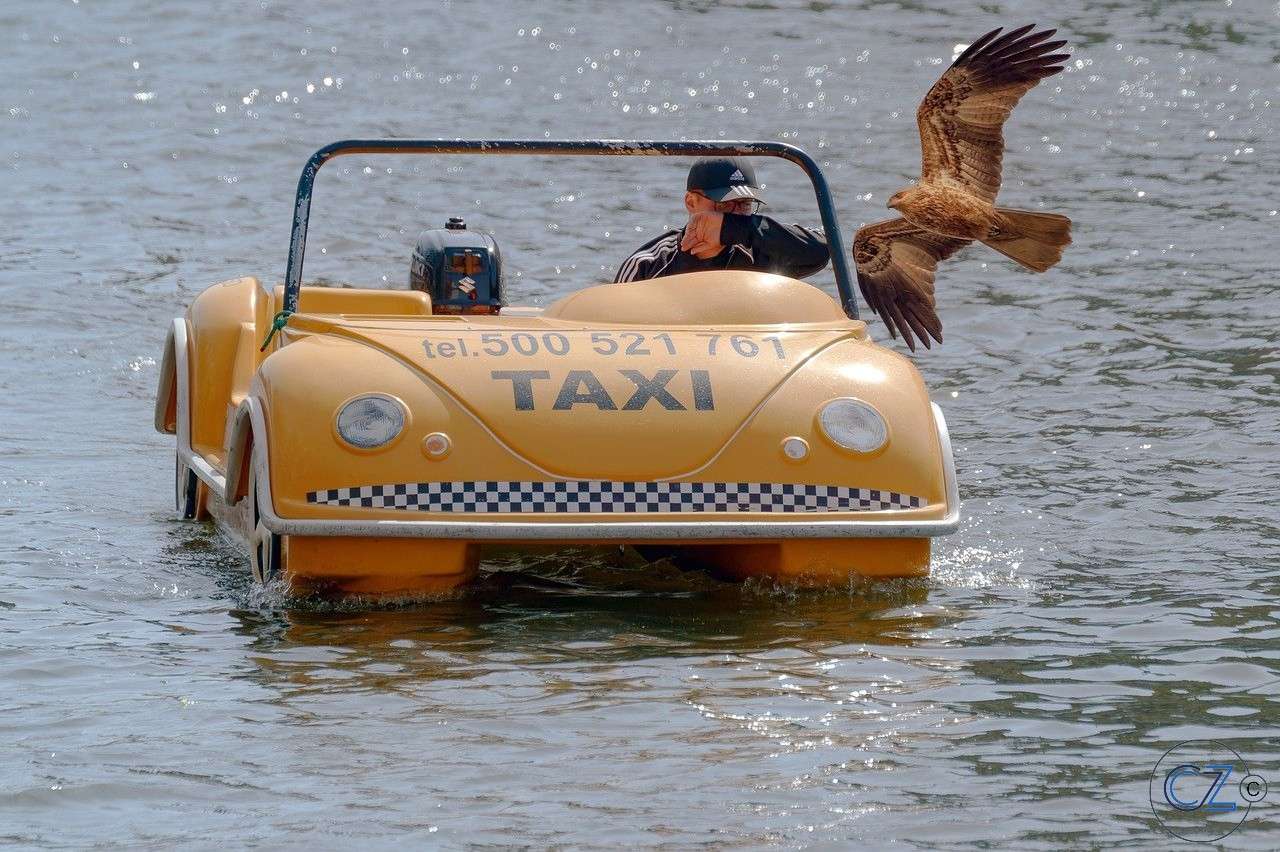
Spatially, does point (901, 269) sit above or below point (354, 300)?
above

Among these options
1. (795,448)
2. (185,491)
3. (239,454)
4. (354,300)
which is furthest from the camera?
(185,491)

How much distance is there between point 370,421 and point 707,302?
118cm

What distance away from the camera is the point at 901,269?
673 centimetres

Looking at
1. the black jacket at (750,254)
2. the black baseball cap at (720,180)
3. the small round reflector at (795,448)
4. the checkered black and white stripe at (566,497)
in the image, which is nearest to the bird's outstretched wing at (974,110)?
the black jacket at (750,254)

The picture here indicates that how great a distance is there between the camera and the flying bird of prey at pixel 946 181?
21.6 feet

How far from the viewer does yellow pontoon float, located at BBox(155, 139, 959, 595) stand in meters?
5.42

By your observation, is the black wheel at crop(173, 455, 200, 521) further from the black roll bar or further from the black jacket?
the black jacket

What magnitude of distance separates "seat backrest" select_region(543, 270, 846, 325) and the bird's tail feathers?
1.93 ft

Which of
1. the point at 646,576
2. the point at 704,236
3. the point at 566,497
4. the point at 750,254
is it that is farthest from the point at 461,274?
the point at 566,497

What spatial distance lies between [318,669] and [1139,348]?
6.84 meters

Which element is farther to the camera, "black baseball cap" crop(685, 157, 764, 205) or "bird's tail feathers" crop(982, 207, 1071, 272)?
"black baseball cap" crop(685, 157, 764, 205)

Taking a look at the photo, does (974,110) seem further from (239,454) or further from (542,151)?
(239,454)

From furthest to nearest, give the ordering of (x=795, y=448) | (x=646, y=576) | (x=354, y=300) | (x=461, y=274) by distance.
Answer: (x=461, y=274) → (x=354, y=300) → (x=646, y=576) → (x=795, y=448)

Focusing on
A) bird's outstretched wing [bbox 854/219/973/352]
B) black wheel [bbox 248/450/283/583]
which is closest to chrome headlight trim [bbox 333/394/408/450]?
black wheel [bbox 248/450/283/583]
